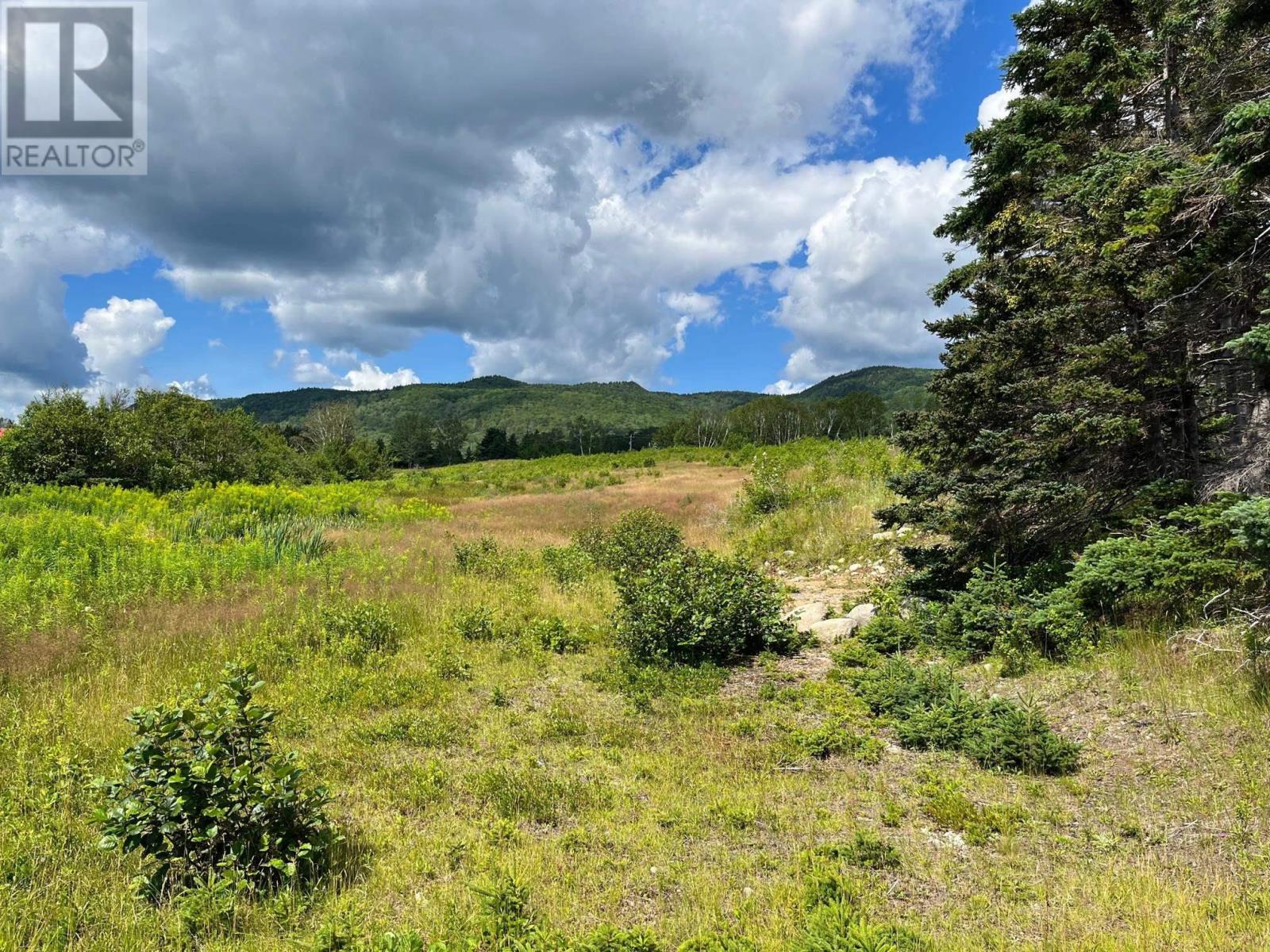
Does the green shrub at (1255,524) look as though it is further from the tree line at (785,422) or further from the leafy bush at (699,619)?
the tree line at (785,422)

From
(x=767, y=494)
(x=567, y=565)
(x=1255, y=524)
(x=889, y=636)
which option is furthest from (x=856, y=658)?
(x=767, y=494)

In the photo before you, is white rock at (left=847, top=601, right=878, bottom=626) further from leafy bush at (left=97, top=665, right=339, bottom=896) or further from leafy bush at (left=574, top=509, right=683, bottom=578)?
leafy bush at (left=97, top=665, right=339, bottom=896)

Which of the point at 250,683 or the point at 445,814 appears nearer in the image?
the point at 250,683

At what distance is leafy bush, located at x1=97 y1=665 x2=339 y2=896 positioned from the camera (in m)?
3.38

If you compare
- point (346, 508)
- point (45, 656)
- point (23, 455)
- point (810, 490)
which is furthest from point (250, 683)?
point (23, 455)

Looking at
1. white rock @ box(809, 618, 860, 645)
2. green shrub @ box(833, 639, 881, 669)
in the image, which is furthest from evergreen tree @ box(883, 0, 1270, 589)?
green shrub @ box(833, 639, 881, 669)

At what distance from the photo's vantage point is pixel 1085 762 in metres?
4.85

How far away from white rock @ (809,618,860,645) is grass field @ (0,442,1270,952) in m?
0.83

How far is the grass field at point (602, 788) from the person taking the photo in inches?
127

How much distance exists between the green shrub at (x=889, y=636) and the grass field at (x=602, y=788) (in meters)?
0.72

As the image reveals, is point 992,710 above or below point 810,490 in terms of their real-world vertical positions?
below

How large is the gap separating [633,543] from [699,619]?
5.42 m

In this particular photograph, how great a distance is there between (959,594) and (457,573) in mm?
8948

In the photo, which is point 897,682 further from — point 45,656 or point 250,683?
point 45,656
